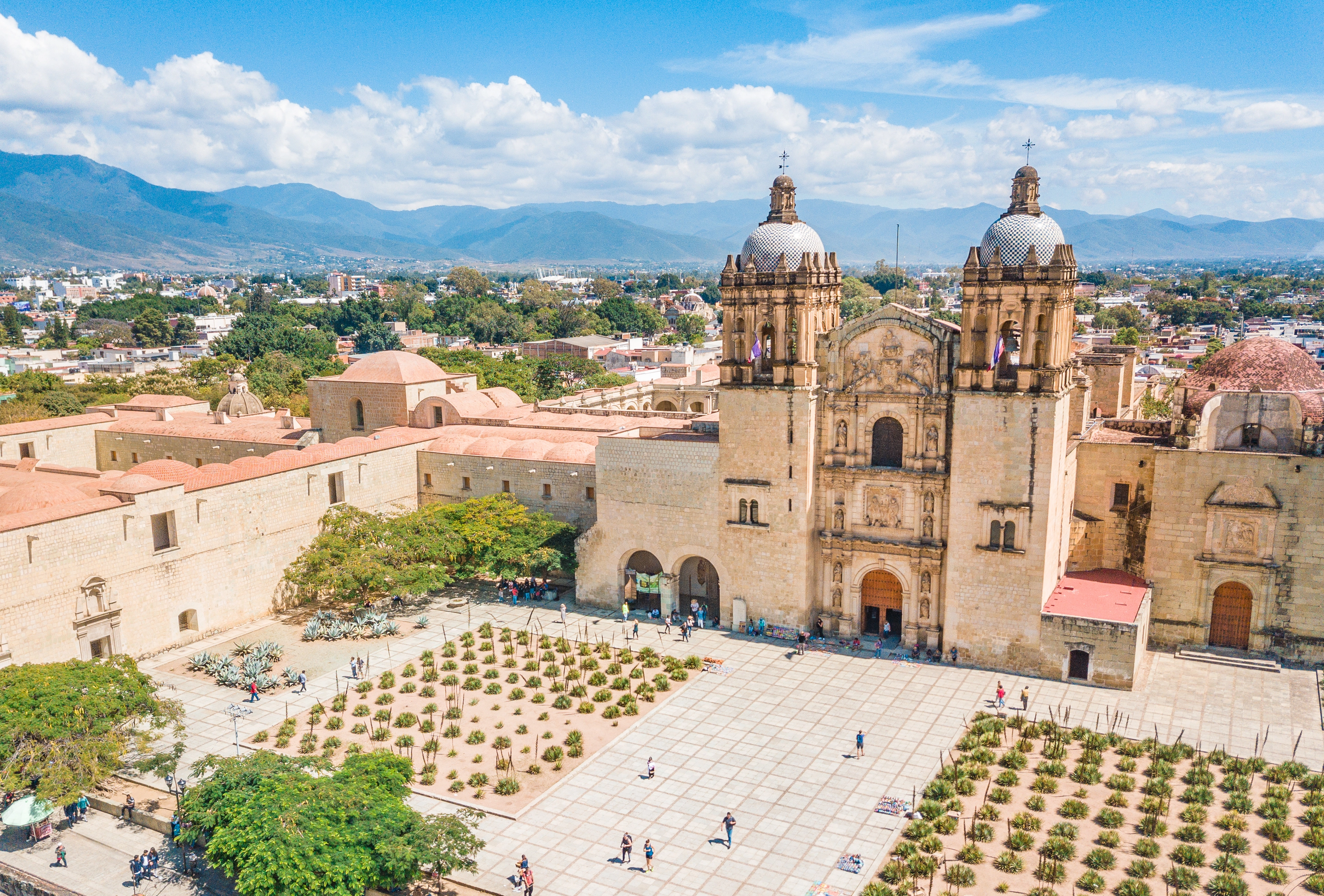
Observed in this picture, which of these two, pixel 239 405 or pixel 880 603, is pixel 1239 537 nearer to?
pixel 880 603

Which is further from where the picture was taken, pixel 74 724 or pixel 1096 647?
pixel 1096 647

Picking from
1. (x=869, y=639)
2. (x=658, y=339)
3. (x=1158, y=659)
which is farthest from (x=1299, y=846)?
(x=658, y=339)

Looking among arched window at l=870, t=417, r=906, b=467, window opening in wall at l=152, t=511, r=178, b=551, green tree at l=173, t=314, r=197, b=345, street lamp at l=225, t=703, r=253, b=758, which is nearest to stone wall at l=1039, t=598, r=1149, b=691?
arched window at l=870, t=417, r=906, b=467

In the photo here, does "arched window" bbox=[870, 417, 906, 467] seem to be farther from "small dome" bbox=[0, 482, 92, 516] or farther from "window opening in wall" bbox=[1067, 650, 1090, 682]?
"small dome" bbox=[0, 482, 92, 516]

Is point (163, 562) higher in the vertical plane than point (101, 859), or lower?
higher

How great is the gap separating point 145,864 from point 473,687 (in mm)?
11586

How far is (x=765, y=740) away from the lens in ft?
93.1

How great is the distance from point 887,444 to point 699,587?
34.2ft

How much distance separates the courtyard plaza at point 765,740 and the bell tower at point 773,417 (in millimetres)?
2360

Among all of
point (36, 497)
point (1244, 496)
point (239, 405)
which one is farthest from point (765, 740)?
point (239, 405)

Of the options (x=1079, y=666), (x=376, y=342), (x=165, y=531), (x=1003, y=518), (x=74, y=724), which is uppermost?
(x=376, y=342)

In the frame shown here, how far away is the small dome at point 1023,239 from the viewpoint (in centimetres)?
3238

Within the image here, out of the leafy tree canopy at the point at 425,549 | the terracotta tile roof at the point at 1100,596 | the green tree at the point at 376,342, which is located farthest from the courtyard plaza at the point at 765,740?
the green tree at the point at 376,342

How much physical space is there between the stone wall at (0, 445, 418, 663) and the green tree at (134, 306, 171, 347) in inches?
4506
